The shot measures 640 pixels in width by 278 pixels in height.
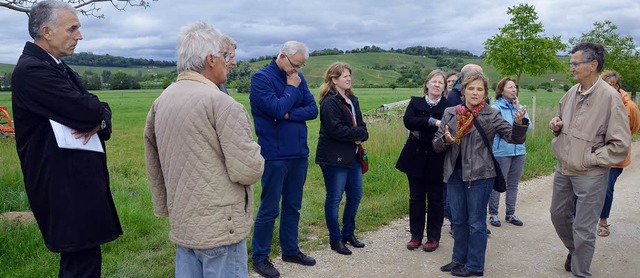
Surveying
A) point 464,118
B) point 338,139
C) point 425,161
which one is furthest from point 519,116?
point 338,139

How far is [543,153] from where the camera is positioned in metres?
10.4

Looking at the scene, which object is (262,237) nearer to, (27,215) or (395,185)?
(27,215)

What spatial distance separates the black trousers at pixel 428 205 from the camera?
5.09 metres

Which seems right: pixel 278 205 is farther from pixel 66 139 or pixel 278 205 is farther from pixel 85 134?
pixel 66 139

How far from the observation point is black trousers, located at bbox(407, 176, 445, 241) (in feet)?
16.7

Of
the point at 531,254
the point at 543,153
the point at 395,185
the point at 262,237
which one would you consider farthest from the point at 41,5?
the point at 543,153

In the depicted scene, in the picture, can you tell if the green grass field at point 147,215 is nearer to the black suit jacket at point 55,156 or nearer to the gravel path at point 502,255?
the gravel path at point 502,255

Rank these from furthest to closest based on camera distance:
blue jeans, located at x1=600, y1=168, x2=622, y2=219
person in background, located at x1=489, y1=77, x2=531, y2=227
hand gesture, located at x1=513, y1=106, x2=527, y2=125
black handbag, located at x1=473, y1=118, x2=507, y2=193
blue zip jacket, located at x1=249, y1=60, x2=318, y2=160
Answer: person in background, located at x1=489, y1=77, x2=531, y2=227 < blue jeans, located at x1=600, y1=168, x2=622, y2=219 < black handbag, located at x1=473, y1=118, x2=507, y2=193 < blue zip jacket, located at x1=249, y1=60, x2=318, y2=160 < hand gesture, located at x1=513, y1=106, x2=527, y2=125

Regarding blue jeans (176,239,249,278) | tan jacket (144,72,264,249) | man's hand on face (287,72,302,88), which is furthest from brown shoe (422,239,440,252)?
tan jacket (144,72,264,249)

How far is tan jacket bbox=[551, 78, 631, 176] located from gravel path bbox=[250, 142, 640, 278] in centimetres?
Answer: 119

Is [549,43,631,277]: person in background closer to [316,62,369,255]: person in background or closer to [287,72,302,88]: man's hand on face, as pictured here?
[316,62,369,255]: person in background

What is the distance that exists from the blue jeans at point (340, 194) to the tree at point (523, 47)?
1218cm

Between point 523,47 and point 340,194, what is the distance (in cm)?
1274

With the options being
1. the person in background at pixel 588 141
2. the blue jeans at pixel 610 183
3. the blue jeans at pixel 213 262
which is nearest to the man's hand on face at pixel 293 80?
the blue jeans at pixel 213 262
